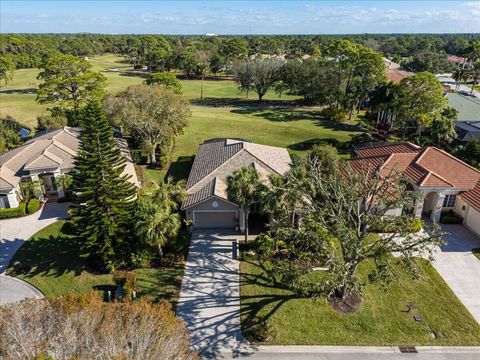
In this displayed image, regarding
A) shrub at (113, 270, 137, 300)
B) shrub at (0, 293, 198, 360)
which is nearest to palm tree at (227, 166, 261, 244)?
shrub at (113, 270, 137, 300)

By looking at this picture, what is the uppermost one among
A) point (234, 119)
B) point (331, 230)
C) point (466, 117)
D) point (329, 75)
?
point (329, 75)

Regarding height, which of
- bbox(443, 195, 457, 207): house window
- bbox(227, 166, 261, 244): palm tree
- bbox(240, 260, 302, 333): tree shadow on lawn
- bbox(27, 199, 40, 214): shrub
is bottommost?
bbox(240, 260, 302, 333): tree shadow on lawn

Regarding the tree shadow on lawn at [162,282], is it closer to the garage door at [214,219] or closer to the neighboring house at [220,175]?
the garage door at [214,219]

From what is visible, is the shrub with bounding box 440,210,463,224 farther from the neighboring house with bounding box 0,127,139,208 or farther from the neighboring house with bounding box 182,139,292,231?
the neighboring house with bounding box 0,127,139,208

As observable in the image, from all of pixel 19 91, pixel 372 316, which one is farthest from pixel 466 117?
pixel 19 91

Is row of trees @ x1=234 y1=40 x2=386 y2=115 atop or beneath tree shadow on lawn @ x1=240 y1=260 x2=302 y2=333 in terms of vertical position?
atop

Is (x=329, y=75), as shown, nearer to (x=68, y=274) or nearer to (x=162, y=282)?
(x=162, y=282)

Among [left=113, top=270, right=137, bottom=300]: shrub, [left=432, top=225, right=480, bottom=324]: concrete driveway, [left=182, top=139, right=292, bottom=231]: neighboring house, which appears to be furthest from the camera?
[left=182, top=139, right=292, bottom=231]: neighboring house
